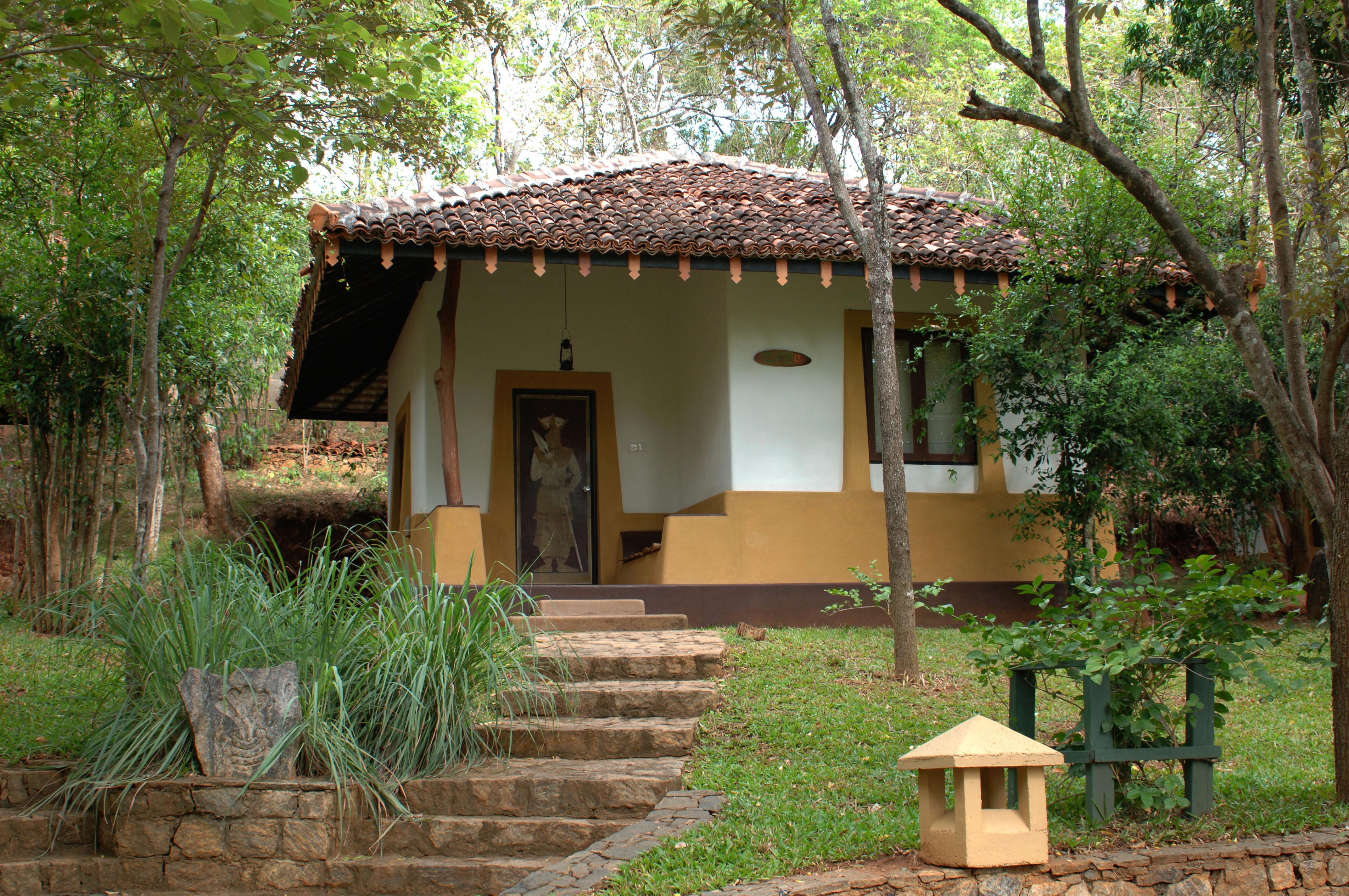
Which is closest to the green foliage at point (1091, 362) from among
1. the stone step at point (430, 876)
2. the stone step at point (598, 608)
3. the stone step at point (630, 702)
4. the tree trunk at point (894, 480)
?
the tree trunk at point (894, 480)

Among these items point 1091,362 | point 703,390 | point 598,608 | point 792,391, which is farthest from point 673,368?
point 1091,362

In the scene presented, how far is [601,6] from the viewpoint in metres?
20.3

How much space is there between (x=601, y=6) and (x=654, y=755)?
61.1 ft

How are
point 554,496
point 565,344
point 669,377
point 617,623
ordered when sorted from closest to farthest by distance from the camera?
point 617,623 < point 565,344 < point 554,496 < point 669,377

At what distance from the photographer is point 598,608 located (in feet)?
27.3

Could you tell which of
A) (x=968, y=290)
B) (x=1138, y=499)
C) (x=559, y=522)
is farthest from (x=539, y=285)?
(x=1138, y=499)

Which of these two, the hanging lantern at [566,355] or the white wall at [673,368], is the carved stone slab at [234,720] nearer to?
the white wall at [673,368]

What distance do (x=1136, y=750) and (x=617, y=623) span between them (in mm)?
4592

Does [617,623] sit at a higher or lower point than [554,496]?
lower

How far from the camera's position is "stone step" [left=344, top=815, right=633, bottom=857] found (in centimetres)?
430

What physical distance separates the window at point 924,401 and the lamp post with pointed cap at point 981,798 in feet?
20.3

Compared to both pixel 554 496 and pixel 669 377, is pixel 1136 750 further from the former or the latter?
pixel 669 377

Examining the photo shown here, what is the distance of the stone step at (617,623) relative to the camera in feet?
25.0

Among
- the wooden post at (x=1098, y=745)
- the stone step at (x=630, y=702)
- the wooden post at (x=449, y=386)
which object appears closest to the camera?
the wooden post at (x=1098, y=745)
